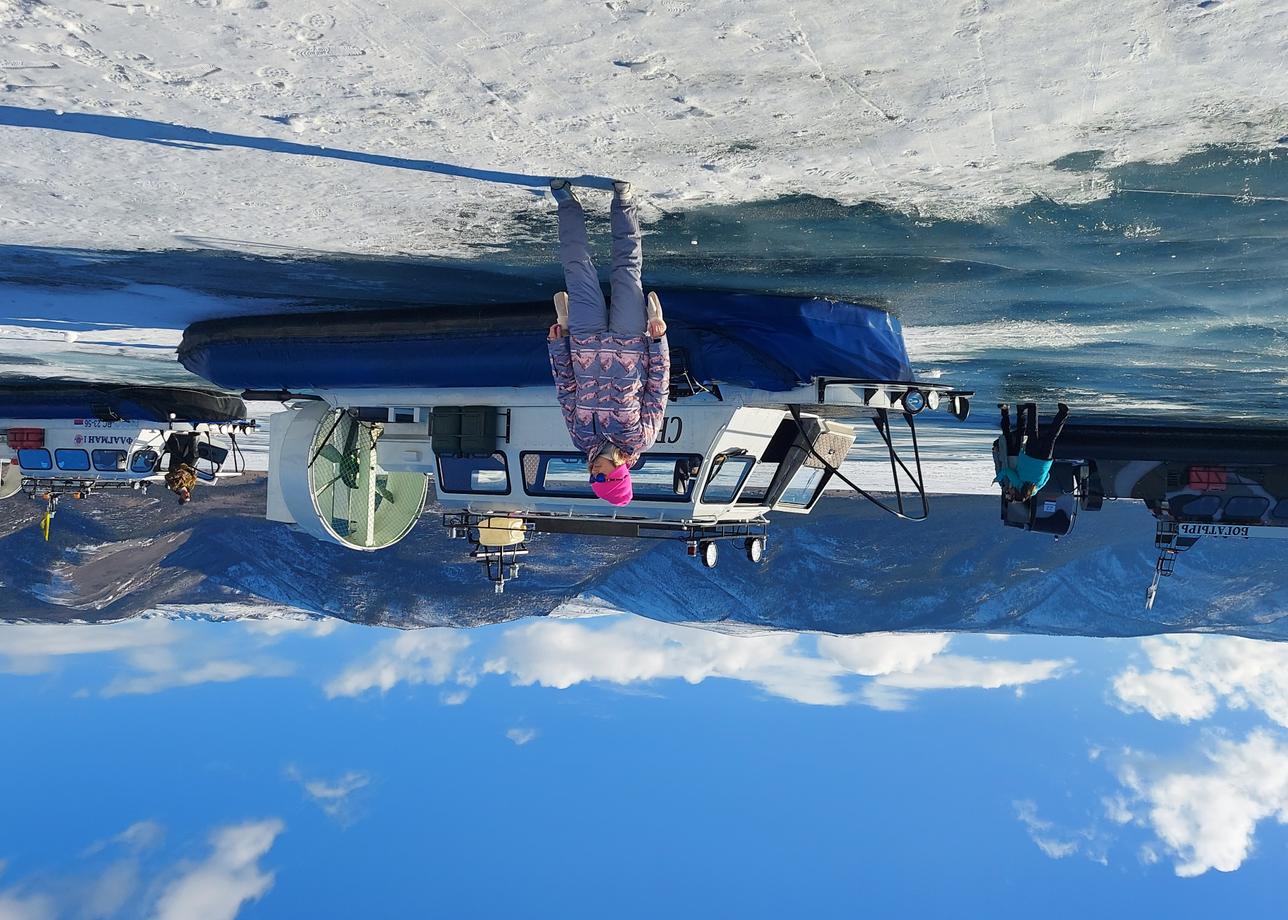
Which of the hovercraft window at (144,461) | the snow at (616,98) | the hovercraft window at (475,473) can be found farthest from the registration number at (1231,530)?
the hovercraft window at (144,461)

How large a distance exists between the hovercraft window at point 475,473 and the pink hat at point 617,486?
226cm

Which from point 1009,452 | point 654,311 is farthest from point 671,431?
point 1009,452

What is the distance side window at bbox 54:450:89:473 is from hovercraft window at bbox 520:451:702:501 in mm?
8466

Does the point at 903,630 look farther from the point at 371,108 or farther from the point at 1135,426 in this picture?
the point at 371,108

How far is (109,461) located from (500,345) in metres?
9.11

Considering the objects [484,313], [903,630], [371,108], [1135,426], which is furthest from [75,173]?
[903,630]

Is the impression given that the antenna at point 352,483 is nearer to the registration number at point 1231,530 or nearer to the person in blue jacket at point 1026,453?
the person in blue jacket at point 1026,453

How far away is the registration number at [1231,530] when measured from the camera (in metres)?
11.4

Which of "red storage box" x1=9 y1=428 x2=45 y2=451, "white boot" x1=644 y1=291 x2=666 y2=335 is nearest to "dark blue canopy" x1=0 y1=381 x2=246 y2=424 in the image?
"red storage box" x1=9 y1=428 x2=45 y2=451

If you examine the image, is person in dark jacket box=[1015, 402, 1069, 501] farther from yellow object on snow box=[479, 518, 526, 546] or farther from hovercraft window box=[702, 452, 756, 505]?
yellow object on snow box=[479, 518, 526, 546]

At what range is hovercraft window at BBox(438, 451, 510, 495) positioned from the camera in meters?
8.44

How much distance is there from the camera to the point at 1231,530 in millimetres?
11508

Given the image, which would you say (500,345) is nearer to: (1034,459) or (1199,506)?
(1034,459)

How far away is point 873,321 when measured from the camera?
6.89m
